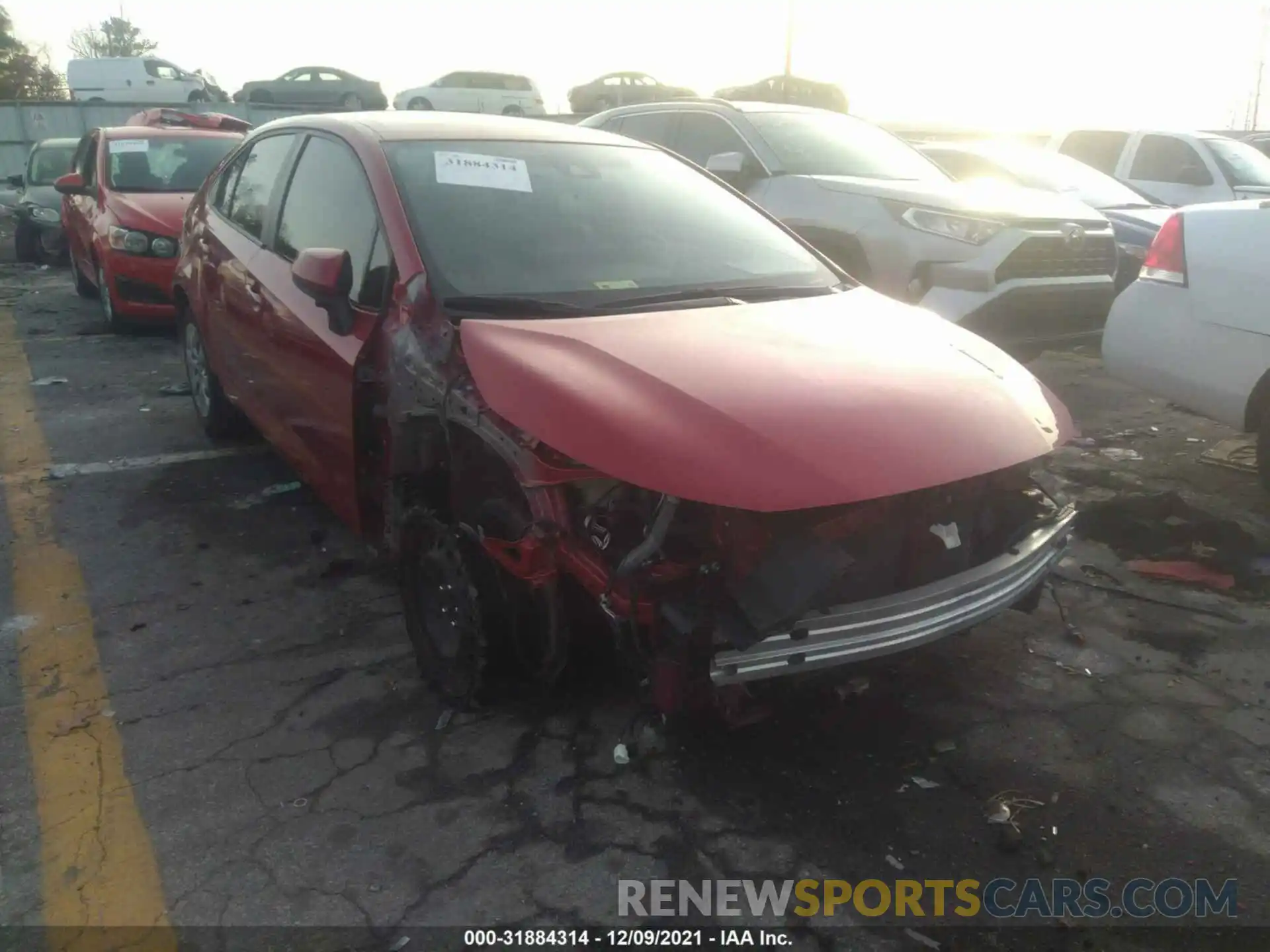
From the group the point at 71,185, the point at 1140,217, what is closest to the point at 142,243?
the point at 71,185

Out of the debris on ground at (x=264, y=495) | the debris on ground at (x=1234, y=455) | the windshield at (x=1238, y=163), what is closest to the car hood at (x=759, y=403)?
the debris on ground at (x=264, y=495)

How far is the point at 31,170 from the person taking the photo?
535 inches

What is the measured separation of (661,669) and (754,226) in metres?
2.21

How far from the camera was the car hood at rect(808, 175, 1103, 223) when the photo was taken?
6.28 m

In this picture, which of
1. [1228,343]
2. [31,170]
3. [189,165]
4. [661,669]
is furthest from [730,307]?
[31,170]

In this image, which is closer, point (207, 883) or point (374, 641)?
point (207, 883)

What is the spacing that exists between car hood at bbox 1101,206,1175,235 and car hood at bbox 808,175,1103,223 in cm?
166

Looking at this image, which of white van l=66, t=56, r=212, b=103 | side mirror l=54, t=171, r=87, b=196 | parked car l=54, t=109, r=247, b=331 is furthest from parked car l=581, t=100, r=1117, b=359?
white van l=66, t=56, r=212, b=103

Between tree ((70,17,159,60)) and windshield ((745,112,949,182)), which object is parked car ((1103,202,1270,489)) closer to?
windshield ((745,112,949,182))

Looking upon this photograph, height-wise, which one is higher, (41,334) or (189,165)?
(189,165)

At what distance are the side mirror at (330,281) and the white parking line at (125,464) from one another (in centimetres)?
252

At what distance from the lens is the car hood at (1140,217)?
827 centimetres

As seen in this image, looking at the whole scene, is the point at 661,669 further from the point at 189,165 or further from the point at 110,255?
the point at 189,165

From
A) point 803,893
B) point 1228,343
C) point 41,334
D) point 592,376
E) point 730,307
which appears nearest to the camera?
point 803,893
